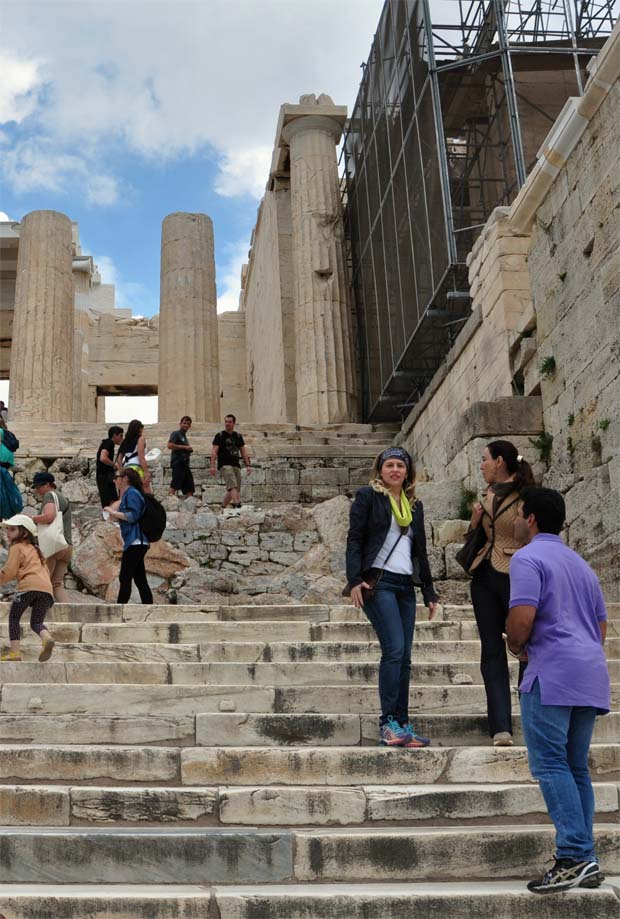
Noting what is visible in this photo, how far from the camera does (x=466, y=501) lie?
12.8m

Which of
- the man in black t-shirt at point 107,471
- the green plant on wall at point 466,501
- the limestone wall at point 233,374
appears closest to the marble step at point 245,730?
the green plant on wall at point 466,501

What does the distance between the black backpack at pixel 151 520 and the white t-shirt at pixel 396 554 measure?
391 cm

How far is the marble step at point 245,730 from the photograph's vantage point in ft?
18.5

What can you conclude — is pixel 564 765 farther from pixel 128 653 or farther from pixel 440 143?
pixel 440 143

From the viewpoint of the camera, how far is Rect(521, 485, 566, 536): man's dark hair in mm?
4316

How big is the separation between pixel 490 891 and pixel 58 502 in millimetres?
6108

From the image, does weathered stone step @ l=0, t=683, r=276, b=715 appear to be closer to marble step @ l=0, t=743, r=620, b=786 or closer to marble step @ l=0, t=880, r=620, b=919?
marble step @ l=0, t=743, r=620, b=786

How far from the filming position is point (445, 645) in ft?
23.9

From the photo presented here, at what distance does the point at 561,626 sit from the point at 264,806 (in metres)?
1.58

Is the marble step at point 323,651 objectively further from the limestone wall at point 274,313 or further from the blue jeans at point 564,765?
the limestone wall at point 274,313

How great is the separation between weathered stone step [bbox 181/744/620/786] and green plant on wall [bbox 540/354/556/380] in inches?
293

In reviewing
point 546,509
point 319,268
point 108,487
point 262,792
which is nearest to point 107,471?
point 108,487

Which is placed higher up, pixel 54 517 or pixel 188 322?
pixel 188 322

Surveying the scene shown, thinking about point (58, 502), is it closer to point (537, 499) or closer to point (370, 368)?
point (537, 499)
